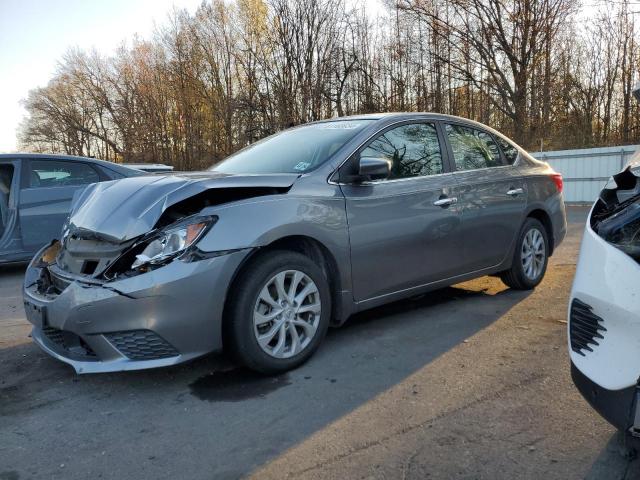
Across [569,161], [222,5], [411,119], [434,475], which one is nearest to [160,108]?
[222,5]

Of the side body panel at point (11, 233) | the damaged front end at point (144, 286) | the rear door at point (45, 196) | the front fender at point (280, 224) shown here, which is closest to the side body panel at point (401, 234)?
the front fender at point (280, 224)

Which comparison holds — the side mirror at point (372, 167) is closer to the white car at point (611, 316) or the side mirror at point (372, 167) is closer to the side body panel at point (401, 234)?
the side body panel at point (401, 234)

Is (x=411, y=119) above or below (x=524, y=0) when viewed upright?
below

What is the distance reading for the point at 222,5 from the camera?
2825cm

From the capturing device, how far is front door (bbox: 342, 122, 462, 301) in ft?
12.0

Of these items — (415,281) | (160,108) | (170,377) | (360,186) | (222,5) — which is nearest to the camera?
(170,377)

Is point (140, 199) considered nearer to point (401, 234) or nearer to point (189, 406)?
point (189, 406)

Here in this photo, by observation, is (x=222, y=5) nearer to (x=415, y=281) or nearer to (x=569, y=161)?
(x=569, y=161)

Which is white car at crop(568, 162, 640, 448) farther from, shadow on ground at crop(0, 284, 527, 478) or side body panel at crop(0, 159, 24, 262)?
side body panel at crop(0, 159, 24, 262)

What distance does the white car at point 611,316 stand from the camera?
1.82 meters

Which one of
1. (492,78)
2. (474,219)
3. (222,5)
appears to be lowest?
(474,219)

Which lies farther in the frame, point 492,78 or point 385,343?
point 492,78

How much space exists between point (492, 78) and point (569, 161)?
1082 cm

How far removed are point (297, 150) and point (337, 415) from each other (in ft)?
6.85
